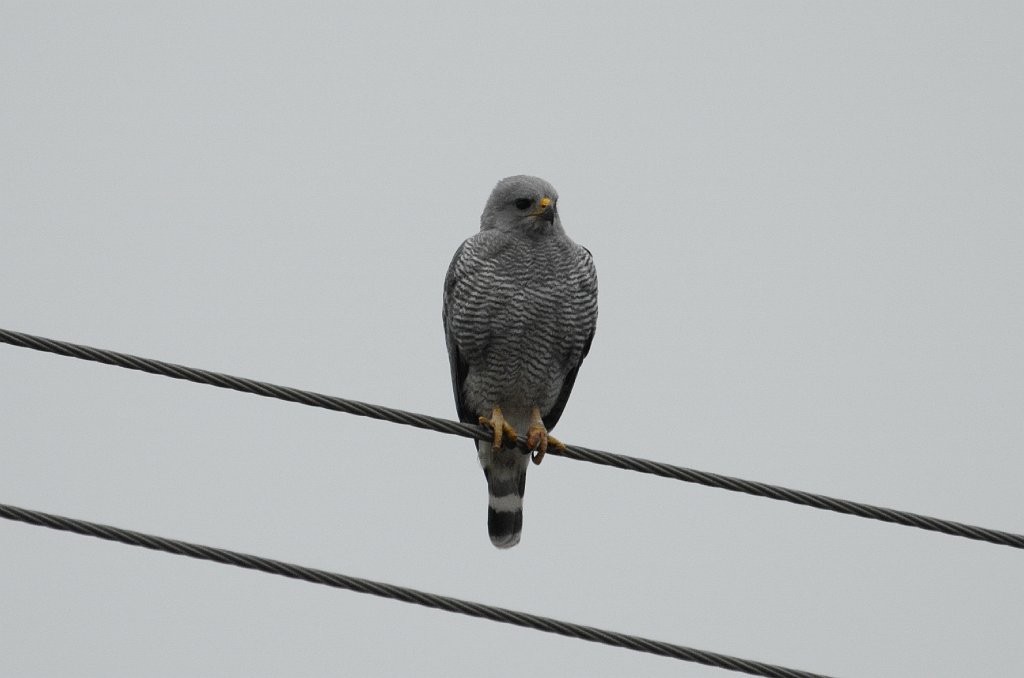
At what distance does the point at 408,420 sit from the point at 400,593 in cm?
87

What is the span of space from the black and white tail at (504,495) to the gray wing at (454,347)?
304 mm

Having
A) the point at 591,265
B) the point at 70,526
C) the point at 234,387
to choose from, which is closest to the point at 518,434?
the point at 591,265

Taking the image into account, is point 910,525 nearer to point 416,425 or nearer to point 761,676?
point 761,676

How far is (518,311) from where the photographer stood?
7.89m

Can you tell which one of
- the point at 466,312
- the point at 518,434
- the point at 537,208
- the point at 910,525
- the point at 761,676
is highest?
the point at 537,208

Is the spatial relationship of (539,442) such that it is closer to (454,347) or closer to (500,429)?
(500,429)

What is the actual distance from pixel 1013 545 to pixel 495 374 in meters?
3.71

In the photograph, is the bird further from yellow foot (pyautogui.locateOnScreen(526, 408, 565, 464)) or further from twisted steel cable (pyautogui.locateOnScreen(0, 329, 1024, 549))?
twisted steel cable (pyautogui.locateOnScreen(0, 329, 1024, 549))

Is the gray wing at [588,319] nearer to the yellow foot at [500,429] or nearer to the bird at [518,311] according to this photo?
the bird at [518,311]

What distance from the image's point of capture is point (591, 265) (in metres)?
8.17

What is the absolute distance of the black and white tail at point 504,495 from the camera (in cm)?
855

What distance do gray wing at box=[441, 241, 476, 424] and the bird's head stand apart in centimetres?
31

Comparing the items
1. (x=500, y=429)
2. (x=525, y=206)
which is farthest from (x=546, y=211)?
(x=500, y=429)

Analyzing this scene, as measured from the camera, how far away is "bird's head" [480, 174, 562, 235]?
8.09m
